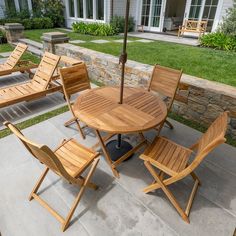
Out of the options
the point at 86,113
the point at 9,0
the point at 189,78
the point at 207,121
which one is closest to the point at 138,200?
the point at 86,113

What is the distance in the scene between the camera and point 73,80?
3.68 m

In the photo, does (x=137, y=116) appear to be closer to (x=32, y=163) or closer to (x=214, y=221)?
(x=214, y=221)

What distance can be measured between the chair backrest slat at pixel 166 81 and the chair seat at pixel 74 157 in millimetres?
1683

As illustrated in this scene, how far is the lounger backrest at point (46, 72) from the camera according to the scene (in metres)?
4.48

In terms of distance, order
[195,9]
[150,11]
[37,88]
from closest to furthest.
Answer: [37,88]
[195,9]
[150,11]

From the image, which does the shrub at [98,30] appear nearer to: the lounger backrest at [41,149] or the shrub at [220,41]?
the shrub at [220,41]

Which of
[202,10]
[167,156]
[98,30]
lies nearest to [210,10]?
[202,10]

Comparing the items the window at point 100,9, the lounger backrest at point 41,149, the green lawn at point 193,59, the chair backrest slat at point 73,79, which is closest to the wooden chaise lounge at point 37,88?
the chair backrest slat at point 73,79

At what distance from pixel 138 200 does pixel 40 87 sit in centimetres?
344

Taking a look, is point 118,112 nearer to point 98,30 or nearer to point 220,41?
point 220,41

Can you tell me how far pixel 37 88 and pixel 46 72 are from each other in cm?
43

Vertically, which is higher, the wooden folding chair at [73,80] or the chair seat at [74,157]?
the wooden folding chair at [73,80]

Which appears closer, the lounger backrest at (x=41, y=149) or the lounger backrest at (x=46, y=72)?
the lounger backrest at (x=41, y=149)

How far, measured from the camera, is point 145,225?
2148 mm
